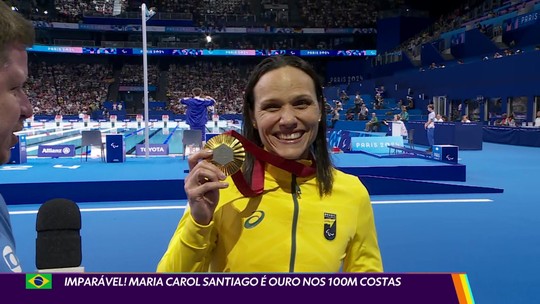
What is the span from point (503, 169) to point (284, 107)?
35.3 ft

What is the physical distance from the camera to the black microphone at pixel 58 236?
2436mm

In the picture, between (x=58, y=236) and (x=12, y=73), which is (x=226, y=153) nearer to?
(x=12, y=73)

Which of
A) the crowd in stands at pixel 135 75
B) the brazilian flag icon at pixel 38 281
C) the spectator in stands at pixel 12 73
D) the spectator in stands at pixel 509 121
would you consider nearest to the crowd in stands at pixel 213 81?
the crowd in stands at pixel 135 75

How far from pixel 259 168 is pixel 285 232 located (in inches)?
8.8

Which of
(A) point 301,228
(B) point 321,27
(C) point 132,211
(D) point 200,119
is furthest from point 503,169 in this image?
(B) point 321,27

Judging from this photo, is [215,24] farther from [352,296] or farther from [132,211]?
[352,296]

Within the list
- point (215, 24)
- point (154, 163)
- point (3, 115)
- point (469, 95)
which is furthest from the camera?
point (215, 24)

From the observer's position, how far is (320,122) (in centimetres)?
156

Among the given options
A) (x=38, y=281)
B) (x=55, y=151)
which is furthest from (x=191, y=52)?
(x=38, y=281)

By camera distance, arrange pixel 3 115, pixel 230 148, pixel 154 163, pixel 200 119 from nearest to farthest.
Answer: pixel 3 115
pixel 230 148
pixel 154 163
pixel 200 119

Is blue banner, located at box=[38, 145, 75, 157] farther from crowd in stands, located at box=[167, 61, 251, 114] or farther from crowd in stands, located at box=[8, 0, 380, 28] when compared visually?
crowd in stands, located at box=[8, 0, 380, 28]

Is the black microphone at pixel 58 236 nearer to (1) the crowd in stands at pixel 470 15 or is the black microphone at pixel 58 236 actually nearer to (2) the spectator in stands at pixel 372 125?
(2) the spectator in stands at pixel 372 125

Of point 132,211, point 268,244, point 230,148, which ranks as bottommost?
point 132,211

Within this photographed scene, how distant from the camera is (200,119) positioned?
11.5 m
